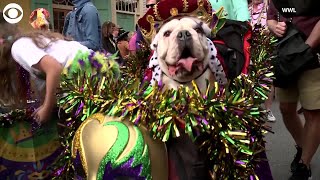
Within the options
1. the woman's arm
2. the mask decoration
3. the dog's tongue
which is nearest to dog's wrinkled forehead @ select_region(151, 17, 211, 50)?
the dog's tongue

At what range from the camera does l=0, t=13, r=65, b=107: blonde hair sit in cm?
292

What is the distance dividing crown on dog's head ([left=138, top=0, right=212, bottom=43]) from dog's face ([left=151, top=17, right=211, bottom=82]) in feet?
0.13

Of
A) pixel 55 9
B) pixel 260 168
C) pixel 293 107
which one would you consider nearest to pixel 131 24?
pixel 55 9

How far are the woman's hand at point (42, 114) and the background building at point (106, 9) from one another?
838 cm

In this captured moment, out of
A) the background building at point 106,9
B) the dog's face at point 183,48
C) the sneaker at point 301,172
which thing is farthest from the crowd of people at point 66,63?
the background building at point 106,9

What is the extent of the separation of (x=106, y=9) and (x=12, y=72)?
474 inches

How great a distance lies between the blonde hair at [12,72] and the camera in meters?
2.92

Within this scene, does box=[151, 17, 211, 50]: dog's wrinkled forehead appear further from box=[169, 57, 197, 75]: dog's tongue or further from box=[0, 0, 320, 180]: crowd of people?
box=[0, 0, 320, 180]: crowd of people

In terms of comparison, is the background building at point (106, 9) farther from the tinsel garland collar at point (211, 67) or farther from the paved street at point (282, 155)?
the tinsel garland collar at point (211, 67)

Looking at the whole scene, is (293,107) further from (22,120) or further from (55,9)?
(55,9)

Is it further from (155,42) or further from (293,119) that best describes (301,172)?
(155,42)

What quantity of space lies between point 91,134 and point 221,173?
1.69ft

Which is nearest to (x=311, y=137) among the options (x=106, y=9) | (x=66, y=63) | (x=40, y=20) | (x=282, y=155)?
(x=282, y=155)

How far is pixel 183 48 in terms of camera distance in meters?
2.11
